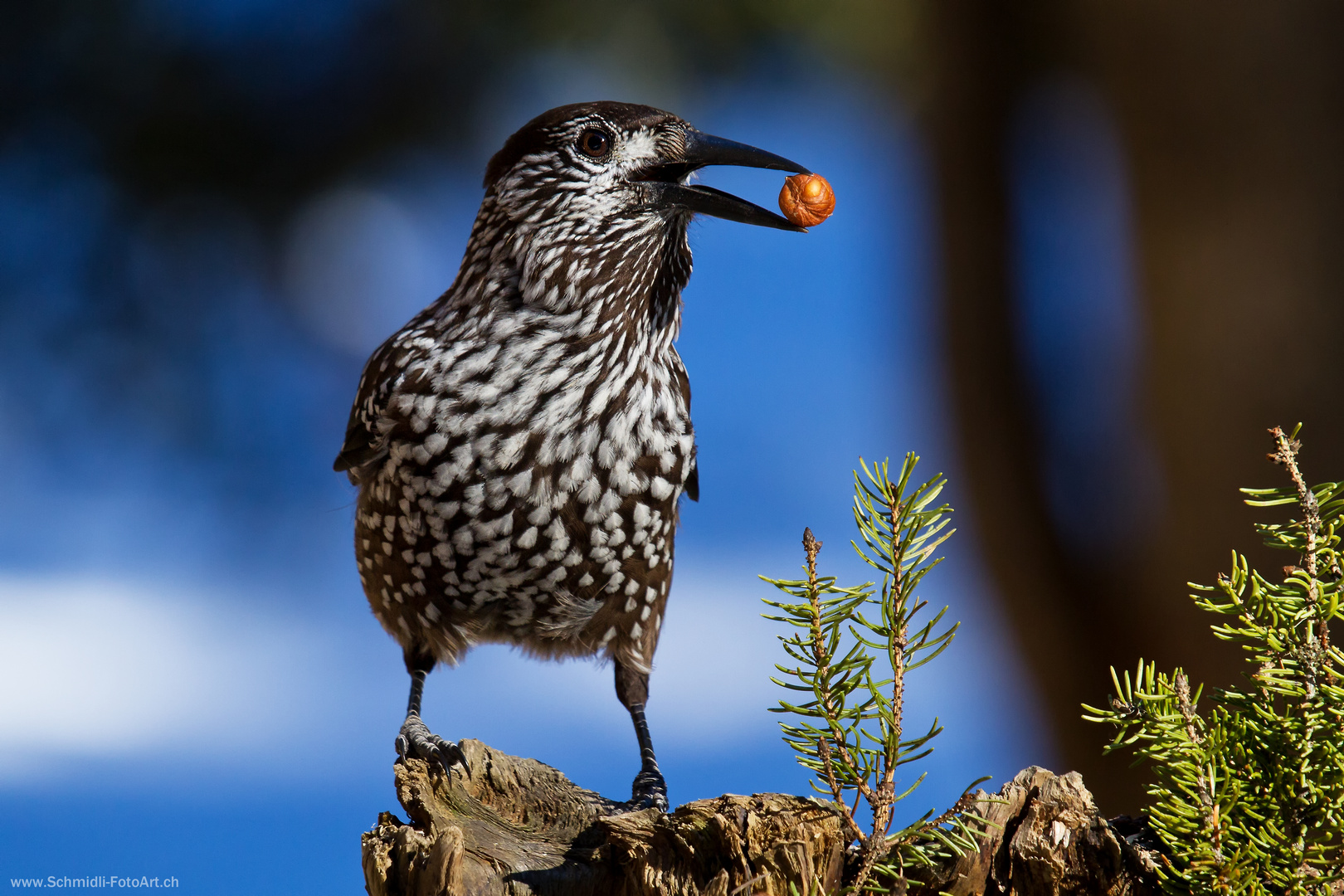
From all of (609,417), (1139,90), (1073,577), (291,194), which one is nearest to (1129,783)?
(1073,577)

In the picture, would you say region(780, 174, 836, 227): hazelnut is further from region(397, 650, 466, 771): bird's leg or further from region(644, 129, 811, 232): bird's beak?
region(397, 650, 466, 771): bird's leg

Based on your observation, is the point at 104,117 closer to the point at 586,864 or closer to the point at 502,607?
the point at 502,607

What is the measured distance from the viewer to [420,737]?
8.02 feet

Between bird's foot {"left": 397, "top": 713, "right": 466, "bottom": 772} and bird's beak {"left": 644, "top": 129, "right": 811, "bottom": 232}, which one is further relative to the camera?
bird's beak {"left": 644, "top": 129, "right": 811, "bottom": 232}

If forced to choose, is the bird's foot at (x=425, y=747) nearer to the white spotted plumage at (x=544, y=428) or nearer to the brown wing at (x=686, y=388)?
the white spotted plumage at (x=544, y=428)

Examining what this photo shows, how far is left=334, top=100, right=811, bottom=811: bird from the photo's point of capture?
237cm

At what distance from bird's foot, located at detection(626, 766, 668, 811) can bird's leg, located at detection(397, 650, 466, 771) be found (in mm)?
417

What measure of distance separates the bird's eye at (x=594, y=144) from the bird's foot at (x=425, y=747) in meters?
1.29

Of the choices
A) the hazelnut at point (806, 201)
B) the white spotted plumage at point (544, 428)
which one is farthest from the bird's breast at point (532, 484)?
the hazelnut at point (806, 201)

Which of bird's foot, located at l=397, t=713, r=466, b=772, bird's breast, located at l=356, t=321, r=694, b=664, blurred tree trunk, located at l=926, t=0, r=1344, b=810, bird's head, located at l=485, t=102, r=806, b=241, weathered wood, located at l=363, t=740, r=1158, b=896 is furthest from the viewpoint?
blurred tree trunk, located at l=926, t=0, r=1344, b=810

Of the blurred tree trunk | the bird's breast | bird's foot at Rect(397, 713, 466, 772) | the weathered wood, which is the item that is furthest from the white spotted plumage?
the blurred tree trunk

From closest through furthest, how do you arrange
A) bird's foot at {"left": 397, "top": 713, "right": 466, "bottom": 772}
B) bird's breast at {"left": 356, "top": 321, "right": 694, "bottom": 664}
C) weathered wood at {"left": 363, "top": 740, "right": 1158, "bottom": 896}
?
weathered wood at {"left": 363, "top": 740, "right": 1158, "bottom": 896}, bird's foot at {"left": 397, "top": 713, "right": 466, "bottom": 772}, bird's breast at {"left": 356, "top": 321, "right": 694, "bottom": 664}

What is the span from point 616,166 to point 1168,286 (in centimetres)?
223

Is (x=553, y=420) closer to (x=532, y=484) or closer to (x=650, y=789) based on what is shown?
(x=532, y=484)
